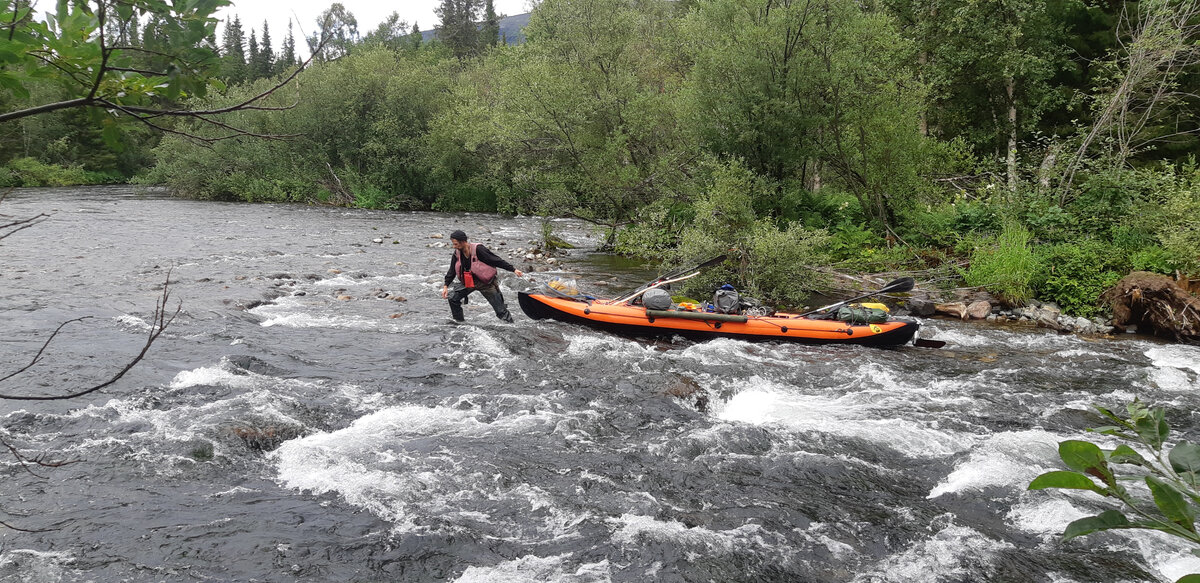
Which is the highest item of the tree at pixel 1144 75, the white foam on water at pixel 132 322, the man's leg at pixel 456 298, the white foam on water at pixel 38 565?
the tree at pixel 1144 75

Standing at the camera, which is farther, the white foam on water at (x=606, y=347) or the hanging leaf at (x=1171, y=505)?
the white foam on water at (x=606, y=347)

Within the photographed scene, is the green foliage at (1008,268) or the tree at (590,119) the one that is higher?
the tree at (590,119)

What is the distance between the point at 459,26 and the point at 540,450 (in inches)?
2336

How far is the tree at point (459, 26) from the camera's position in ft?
193

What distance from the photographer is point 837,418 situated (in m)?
7.16

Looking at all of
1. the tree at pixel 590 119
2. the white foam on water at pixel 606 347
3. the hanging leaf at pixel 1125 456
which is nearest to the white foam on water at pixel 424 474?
the white foam on water at pixel 606 347

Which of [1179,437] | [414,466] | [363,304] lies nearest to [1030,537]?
[1179,437]

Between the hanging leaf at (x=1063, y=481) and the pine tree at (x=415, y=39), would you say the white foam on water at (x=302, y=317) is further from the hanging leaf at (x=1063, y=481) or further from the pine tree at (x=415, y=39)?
the pine tree at (x=415, y=39)

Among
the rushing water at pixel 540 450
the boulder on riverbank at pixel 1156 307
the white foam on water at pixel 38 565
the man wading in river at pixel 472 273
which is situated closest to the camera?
the white foam on water at pixel 38 565

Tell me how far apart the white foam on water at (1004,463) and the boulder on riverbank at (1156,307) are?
199 inches

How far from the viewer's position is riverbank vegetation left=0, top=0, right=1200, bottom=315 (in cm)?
1262

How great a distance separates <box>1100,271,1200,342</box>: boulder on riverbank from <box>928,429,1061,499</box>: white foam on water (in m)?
5.05

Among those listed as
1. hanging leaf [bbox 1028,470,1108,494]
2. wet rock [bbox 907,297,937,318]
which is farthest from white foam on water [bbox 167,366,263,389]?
wet rock [bbox 907,297,937,318]

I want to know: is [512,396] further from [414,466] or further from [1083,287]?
[1083,287]
